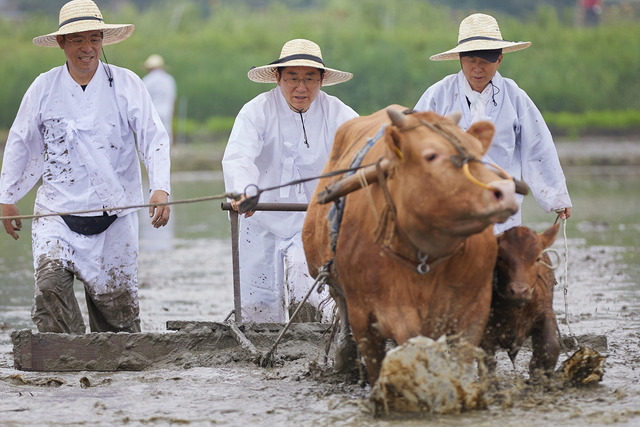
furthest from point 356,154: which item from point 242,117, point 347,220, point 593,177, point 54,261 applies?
point 593,177

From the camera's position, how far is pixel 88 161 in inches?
310

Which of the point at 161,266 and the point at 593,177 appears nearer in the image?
the point at 161,266

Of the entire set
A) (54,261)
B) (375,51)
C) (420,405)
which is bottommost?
(420,405)

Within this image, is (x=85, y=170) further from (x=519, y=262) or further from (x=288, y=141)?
(x=519, y=262)

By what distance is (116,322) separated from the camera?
811 cm

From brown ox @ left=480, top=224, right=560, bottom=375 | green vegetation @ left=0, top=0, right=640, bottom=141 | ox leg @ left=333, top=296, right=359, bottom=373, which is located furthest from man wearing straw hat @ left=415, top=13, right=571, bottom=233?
green vegetation @ left=0, top=0, right=640, bottom=141

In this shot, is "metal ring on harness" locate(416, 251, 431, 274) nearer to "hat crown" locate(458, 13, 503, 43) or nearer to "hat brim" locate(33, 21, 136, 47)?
"hat crown" locate(458, 13, 503, 43)

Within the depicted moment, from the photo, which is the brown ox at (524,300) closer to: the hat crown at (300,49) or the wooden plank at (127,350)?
the wooden plank at (127,350)

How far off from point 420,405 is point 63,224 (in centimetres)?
316

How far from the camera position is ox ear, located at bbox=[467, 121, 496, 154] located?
5.59m

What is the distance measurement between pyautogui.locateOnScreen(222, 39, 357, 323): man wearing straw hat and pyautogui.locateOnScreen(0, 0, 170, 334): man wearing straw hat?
66 centimetres

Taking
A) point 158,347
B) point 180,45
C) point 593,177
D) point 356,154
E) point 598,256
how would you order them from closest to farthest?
1. point 356,154
2. point 158,347
3. point 598,256
4. point 593,177
5. point 180,45

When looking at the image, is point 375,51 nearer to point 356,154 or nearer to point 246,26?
point 246,26

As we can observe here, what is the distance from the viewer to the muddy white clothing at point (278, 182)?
26.3 feet
